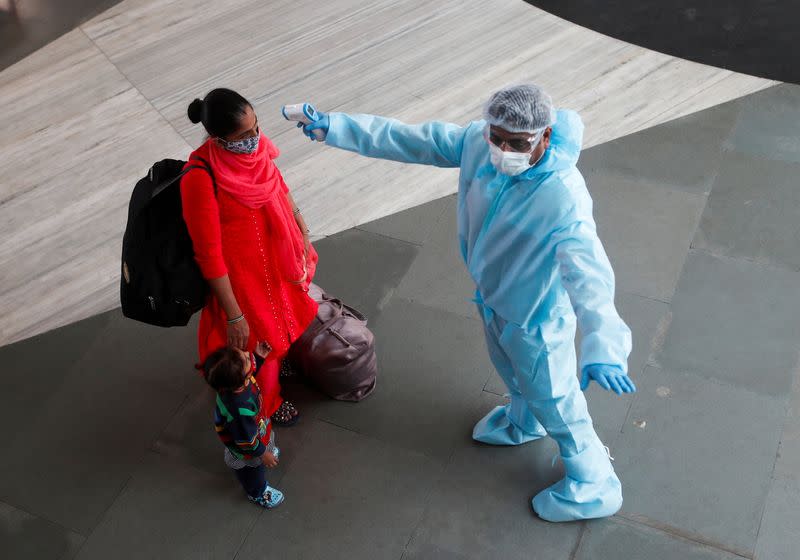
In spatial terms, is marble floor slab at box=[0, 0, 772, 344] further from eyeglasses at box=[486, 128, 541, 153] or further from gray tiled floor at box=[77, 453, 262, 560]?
eyeglasses at box=[486, 128, 541, 153]

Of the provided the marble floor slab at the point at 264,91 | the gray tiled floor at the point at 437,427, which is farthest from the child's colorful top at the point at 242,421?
the marble floor slab at the point at 264,91

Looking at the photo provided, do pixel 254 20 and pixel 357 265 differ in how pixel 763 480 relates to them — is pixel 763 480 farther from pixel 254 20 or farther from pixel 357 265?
pixel 254 20

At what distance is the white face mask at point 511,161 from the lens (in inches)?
97.7

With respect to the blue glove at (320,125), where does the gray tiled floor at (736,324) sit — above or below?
below

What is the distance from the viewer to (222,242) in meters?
2.88

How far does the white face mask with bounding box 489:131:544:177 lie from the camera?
2.48 m

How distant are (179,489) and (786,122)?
3.60 metres

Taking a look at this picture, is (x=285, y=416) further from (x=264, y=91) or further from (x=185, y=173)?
(x=264, y=91)

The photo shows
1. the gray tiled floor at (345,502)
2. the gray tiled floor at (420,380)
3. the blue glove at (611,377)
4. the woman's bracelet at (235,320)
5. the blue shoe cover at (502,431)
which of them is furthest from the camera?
the gray tiled floor at (420,380)

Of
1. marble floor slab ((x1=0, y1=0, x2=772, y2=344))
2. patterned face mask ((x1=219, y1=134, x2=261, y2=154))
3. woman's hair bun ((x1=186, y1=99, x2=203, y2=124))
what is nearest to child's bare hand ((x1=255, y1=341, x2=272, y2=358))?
patterned face mask ((x1=219, y1=134, x2=261, y2=154))

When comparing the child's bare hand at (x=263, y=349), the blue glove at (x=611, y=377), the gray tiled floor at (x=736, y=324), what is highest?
the blue glove at (x=611, y=377)

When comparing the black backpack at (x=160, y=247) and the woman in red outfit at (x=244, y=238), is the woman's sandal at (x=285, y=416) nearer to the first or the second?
the woman in red outfit at (x=244, y=238)

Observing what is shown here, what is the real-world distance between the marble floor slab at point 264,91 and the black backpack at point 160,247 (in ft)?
4.52

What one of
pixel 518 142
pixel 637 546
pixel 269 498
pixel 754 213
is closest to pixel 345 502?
pixel 269 498
